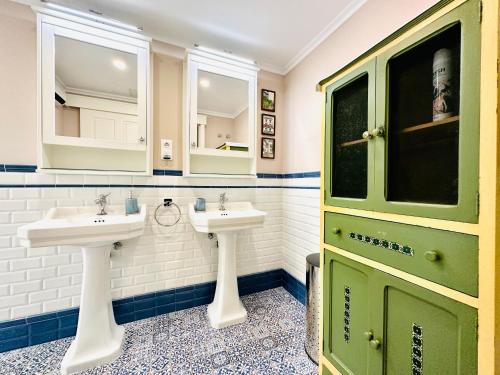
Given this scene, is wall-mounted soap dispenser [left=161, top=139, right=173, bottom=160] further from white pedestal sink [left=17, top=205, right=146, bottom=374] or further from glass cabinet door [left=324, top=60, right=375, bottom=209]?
glass cabinet door [left=324, top=60, right=375, bottom=209]

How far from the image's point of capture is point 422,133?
30.9 inches

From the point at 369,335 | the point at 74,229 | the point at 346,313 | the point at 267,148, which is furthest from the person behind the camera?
the point at 267,148

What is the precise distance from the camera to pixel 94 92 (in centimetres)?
156

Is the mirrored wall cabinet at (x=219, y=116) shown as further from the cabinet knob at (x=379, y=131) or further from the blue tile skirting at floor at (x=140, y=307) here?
the cabinet knob at (x=379, y=131)

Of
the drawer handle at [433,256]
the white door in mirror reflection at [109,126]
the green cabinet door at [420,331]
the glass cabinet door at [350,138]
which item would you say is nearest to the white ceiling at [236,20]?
the white door in mirror reflection at [109,126]

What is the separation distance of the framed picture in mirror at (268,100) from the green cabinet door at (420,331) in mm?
1849

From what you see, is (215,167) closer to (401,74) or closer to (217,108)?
(217,108)

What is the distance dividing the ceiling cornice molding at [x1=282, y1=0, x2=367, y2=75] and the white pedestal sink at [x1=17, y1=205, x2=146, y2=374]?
6.54 feet

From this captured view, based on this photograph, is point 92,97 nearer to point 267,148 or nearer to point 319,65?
point 267,148

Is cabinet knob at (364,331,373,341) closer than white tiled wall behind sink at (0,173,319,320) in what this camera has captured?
Yes

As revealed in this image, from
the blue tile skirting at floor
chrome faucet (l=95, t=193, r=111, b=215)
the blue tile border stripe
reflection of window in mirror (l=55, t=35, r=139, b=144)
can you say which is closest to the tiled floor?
Result: the blue tile skirting at floor

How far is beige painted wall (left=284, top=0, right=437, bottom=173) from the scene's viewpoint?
4.09ft

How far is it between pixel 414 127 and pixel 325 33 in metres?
1.36

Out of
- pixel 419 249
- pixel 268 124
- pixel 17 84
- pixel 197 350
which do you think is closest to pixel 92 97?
pixel 17 84
